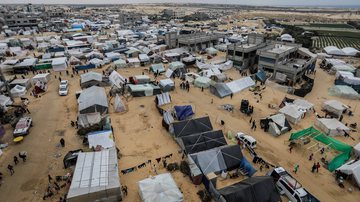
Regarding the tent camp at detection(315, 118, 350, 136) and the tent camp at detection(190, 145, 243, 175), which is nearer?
the tent camp at detection(190, 145, 243, 175)

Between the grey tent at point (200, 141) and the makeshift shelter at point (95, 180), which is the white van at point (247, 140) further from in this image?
the makeshift shelter at point (95, 180)

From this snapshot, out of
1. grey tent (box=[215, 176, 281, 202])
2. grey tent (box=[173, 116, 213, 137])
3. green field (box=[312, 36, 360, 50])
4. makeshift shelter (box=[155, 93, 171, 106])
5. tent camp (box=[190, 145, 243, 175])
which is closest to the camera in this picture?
grey tent (box=[215, 176, 281, 202])

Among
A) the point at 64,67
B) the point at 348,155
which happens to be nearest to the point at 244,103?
the point at 348,155

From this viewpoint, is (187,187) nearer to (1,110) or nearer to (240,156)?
(240,156)

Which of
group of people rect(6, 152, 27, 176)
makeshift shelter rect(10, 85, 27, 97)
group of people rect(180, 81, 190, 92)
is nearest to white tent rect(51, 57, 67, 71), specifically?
makeshift shelter rect(10, 85, 27, 97)

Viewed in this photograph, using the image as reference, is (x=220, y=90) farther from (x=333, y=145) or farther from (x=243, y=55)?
A: (x=333, y=145)

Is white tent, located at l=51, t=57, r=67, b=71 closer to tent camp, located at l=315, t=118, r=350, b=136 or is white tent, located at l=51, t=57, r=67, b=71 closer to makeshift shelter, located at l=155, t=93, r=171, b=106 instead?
→ makeshift shelter, located at l=155, t=93, r=171, b=106
